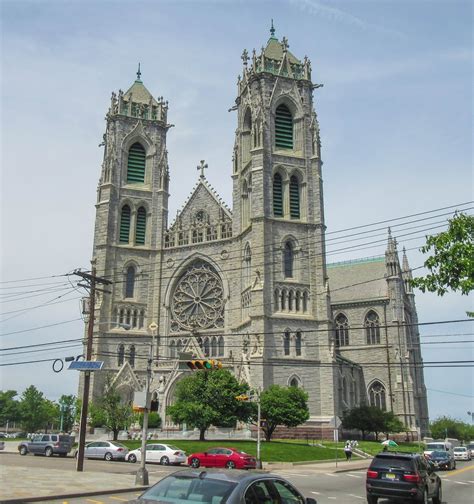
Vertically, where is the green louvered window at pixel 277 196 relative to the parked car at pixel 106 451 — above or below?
above

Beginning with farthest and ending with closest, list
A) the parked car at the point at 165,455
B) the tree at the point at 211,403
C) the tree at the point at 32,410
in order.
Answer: the tree at the point at 32,410 < the tree at the point at 211,403 < the parked car at the point at 165,455

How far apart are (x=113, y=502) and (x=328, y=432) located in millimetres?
38028

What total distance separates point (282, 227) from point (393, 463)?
3984cm

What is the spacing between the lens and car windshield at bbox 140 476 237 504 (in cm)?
795

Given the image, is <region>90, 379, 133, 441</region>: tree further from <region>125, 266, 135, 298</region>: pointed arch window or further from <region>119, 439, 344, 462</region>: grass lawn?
<region>125, 266, 135, 298</region>: pointed arch window

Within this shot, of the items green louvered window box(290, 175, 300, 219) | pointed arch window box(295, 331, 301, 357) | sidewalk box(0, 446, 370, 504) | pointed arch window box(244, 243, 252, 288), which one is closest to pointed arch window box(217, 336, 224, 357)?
pointed arch window box(244, 243, 252, 288)

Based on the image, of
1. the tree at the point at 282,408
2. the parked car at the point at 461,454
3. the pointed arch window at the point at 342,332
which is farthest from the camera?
the pointed arch window at the point at 342,332

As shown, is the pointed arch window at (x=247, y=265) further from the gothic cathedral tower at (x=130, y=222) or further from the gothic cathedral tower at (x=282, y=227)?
the gothic cathedral tower at (x=130, y=222)

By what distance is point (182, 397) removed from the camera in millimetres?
47062

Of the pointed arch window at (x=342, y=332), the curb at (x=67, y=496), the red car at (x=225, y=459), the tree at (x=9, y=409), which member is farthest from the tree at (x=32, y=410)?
the curb at (x=67, y=496)

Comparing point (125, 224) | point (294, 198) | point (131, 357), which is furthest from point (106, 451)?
point (125, 224)

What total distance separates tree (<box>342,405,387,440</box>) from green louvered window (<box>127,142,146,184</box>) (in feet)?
115

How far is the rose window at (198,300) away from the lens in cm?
6131

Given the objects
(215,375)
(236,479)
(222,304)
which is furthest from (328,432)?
(236,479)
